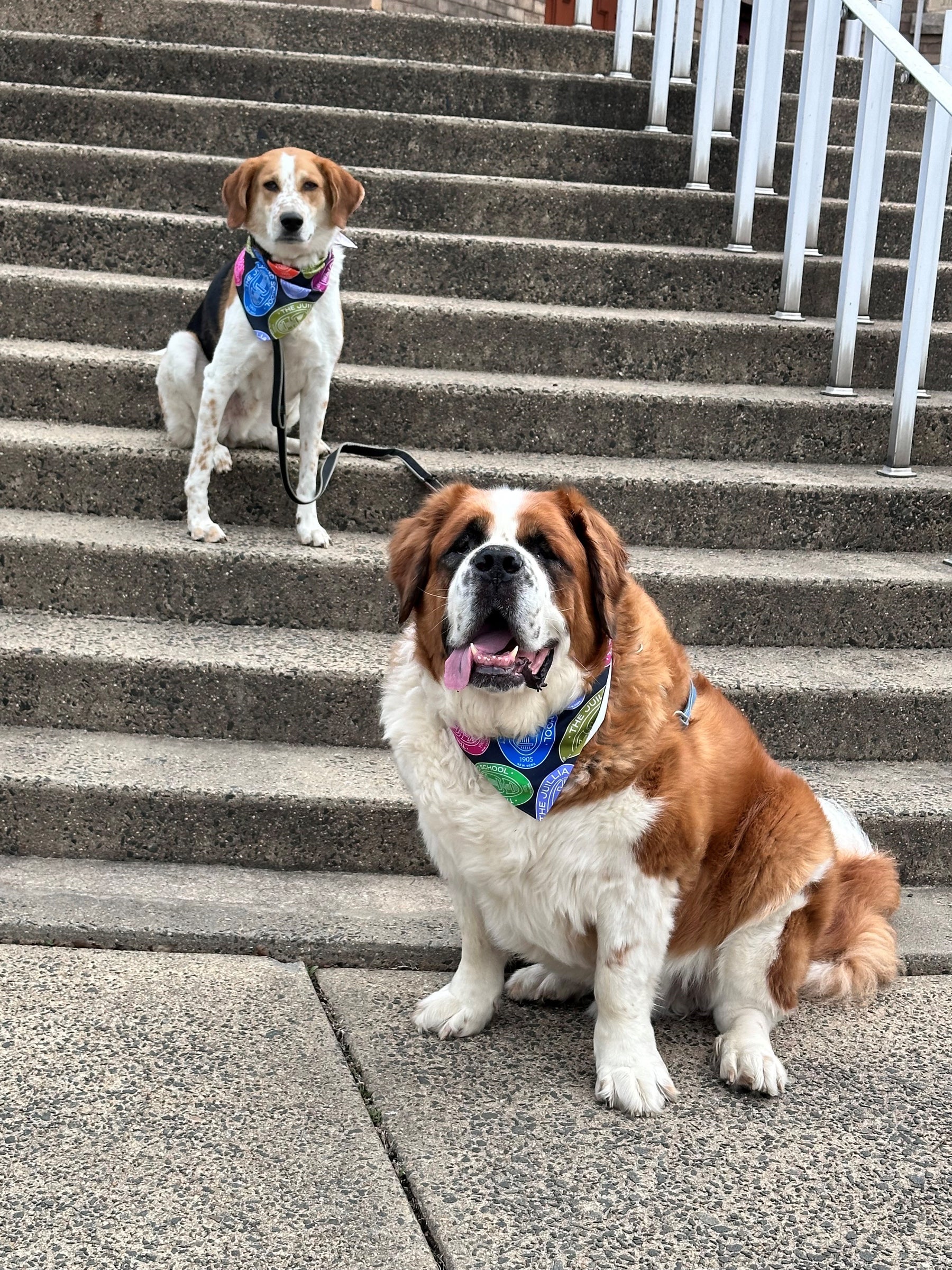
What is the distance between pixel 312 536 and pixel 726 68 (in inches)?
131

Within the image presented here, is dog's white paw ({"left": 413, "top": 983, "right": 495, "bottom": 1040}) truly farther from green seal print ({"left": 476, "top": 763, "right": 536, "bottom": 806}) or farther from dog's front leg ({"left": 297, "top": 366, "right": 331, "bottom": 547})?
dog's front leg ({"left": 297, "top": 366, "right": 331, "bottom": 547})

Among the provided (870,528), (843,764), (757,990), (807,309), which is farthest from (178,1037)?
(807,309)

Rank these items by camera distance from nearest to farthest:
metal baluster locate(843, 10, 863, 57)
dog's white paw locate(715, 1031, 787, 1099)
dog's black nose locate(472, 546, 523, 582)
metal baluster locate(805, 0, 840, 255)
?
dog's black nose locate(472, 546, 523, 582), dog's white paw locate(715, 1031, 787, 1099), metal baluster locate(805, 0, 840, 255), metal baluster locate(843, 10, 863, 57)

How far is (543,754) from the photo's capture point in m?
2.52

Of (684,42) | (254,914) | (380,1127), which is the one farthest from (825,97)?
(380,1127)

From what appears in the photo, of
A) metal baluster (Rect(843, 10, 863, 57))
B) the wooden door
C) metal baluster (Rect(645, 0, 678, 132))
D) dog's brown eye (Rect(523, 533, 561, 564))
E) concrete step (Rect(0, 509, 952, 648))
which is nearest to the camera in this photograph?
dog's brown eye (Rect(523, 533, 561, 564))

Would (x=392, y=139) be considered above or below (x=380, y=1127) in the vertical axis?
above

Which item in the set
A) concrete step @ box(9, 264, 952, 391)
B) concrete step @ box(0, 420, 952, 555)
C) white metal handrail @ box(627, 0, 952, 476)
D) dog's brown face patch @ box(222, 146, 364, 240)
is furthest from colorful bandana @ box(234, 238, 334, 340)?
white metal handrail @ box(627, 0, 952, 476)

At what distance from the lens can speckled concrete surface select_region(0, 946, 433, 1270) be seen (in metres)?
2.04

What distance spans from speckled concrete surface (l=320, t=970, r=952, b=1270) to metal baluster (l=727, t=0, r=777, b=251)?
12.0 ft

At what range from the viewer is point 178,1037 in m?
2.59

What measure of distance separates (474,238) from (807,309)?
1434 mm

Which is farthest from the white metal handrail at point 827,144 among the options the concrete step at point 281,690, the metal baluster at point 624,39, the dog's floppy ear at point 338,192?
the dog's floppy ear at point 338,192

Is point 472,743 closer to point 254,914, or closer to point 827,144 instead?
point 254,914
